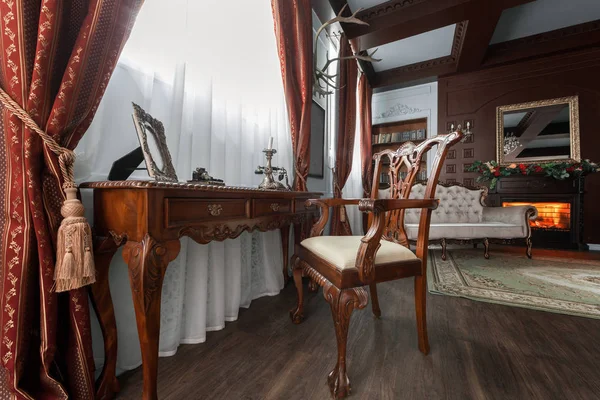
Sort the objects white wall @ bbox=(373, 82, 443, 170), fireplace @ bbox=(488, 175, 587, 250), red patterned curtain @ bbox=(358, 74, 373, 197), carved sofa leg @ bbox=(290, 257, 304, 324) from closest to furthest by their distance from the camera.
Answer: carved sofa leg @ bbox=(290, 257, 304, 324) < fireplace @ bbox=(488, 175, 587, 250) < red patterned curtain @ bbox=(358, 74, 373, 197) < white wall @ bbox=(373, 82, 443, 170)

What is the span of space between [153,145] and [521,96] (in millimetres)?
5835

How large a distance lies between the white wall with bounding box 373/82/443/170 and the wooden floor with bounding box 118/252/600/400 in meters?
4.21

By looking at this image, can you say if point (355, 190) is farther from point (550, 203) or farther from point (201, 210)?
point (201, 210)

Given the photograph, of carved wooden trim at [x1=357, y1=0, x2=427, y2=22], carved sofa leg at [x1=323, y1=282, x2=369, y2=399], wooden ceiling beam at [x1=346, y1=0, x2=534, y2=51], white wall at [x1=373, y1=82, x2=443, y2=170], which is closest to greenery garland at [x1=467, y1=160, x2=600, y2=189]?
white wall at [x1=373, y1=82, x2=443, y2=170]

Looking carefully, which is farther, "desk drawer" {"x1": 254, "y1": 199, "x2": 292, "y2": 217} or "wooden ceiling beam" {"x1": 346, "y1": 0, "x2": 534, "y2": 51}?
"wooden ceiling beam" {"x1": 346, "y1": 0, "x2": 534, "y2": 51}

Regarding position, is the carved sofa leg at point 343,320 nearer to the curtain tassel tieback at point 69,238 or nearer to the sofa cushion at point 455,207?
the curtain tassel tieback at point 69,238

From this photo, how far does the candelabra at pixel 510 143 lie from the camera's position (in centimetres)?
444

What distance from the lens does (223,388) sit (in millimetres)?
939

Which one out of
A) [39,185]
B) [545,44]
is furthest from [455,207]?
[39,185]

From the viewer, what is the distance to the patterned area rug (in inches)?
69.6

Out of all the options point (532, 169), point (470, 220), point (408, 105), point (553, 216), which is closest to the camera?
point (470, 220)

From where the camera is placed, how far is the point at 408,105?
5309mm

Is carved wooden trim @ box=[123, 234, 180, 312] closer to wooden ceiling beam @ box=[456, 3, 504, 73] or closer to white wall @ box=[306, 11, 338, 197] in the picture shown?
white wall @ box=[306, 11, 338, 197]

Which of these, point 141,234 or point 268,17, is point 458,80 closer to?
point 268,17
